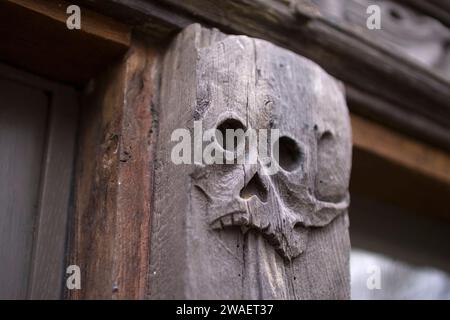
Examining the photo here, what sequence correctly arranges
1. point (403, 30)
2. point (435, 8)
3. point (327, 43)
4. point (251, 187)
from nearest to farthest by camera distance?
point (251, 187), point (327, 43), point (435, 8), point (403, 30)

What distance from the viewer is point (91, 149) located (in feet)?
3.88

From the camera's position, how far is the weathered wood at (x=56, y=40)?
108 cm

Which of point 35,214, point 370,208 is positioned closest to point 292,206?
point 35,214

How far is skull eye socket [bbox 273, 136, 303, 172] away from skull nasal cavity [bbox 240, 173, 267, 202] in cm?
8

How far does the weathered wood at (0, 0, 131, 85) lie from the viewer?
3.56 feet

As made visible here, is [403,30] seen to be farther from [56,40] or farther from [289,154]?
[56,40]

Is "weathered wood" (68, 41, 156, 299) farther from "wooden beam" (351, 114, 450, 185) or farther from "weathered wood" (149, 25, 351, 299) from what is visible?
"wooden beam" (351, 114, 450, 185)

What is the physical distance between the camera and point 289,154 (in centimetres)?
114

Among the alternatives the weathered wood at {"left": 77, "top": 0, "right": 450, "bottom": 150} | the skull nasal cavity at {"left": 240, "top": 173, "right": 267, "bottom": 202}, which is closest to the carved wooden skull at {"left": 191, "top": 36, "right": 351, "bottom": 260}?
the skull nasal cavity at {"left": 240, "top": 173, "right": 267, "bottom": 202}

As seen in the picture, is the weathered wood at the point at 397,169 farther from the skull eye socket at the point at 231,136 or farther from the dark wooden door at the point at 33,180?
the dark wooden door at the point at 33,180

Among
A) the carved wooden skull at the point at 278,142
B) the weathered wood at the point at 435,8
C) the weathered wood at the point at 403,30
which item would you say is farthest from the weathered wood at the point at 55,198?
the weathered wood at the point at 435,8

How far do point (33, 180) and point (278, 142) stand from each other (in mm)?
428

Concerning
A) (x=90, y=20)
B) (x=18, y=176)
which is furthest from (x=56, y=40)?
(x=18, y=176)

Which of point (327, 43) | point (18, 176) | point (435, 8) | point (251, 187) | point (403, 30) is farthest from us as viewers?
point (403, 30)
